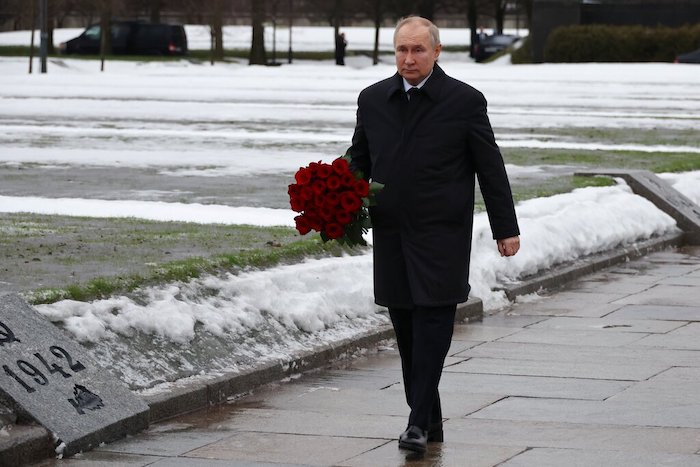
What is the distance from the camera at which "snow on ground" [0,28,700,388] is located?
8039 millimetres

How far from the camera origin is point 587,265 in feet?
41.2

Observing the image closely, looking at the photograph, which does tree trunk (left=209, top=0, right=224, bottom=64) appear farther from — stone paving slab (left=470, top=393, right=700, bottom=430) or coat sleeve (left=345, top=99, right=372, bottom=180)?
coat sleeve (left=345, top=99, right=372, bottom=180)

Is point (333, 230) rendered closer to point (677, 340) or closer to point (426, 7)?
point (677, 340)

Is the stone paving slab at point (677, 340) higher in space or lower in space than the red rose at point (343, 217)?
lower

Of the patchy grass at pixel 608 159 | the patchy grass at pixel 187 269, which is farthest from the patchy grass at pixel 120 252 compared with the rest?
the patchy grass at pixel 608 159

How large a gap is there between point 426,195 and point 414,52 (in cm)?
60

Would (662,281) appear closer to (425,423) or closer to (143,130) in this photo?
(425,423)

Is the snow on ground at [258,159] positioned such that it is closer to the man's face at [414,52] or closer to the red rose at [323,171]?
the red rose at [323,171]

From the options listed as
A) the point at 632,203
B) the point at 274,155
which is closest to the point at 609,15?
the point at 274,155

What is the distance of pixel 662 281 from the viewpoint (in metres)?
12.3

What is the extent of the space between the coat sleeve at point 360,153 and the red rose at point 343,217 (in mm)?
311

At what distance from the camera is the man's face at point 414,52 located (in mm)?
6469

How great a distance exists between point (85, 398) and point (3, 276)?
7.77 ft

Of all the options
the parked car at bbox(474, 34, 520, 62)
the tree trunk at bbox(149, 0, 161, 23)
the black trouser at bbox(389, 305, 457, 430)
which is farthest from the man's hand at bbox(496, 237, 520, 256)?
the tree trunk at bbox(149, 0, 161, 23)
